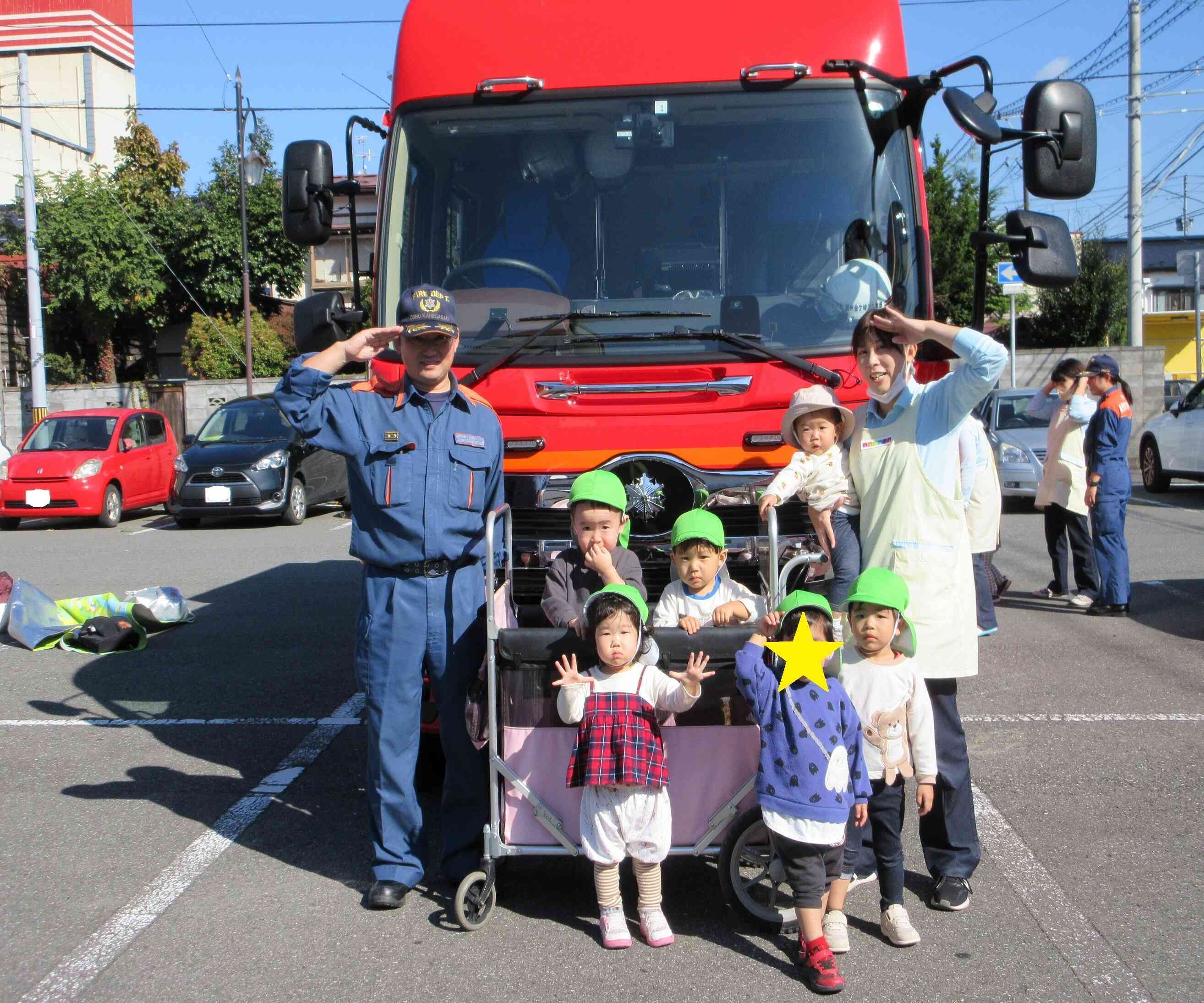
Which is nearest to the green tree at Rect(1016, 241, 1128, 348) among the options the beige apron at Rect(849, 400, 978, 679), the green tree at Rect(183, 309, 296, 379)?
the green tree at Rect(183, 309, 296, 379)

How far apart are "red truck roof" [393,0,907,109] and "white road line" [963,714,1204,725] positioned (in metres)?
3.25

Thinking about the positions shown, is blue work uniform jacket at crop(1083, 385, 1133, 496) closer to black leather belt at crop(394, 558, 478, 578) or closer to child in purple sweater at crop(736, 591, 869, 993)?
child in purple sweater at crop(736, 591, 869, 993)

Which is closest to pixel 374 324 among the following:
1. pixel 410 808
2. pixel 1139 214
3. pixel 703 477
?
pixel 703 477

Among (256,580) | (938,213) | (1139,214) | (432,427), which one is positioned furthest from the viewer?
(938,213)

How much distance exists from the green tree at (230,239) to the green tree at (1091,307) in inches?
863

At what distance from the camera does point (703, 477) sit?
4438 millimetres

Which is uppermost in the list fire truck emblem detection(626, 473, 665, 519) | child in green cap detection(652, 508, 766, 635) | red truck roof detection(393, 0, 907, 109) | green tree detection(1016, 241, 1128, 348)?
green tree detection(1016, 241, 1128, 348)

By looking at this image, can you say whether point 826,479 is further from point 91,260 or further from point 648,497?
point 91,260

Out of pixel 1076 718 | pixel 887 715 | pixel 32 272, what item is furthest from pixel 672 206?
pixel 32 272

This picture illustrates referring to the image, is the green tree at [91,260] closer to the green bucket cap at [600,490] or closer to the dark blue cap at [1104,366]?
the dark blue cap at [1104,366]

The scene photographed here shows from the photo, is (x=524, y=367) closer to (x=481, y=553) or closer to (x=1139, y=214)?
(x=481, y=553)

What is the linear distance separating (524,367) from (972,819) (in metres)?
2.31

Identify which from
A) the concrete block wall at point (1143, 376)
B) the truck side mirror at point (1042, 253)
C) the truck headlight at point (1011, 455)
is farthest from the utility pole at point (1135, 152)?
the truck side mirror at point (1042, 253)

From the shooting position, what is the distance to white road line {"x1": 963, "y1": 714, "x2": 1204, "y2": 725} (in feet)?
20.2
